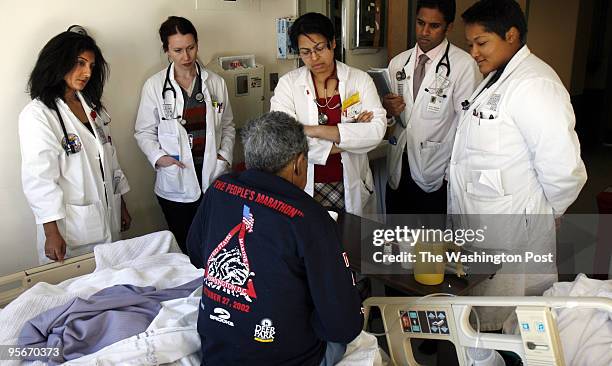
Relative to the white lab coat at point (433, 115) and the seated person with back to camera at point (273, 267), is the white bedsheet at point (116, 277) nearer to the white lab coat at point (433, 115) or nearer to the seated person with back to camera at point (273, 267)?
the seated person with back to camera at point (273, 267)

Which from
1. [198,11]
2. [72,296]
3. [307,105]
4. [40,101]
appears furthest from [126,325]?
[198,11]

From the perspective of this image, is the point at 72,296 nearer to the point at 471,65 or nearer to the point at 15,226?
the point at 15,226

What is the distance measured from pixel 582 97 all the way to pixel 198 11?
565 centimetres

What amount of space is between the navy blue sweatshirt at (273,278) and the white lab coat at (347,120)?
41.8 inches

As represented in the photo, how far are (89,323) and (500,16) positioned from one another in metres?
1.80

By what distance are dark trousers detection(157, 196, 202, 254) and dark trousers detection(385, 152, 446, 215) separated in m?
1.08

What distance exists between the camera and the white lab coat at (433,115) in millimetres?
2686

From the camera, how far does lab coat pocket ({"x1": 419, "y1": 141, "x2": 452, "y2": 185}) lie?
2.74m

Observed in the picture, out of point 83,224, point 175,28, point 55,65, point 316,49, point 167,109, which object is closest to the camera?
point 55,65

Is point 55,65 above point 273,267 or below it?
above

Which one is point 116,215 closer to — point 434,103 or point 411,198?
point 411,198

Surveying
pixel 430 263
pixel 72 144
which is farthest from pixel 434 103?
pixel 72 144

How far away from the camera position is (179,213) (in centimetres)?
278

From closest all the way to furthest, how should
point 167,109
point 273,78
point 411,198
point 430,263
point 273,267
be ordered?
point 273,267 < point 430,263 < point 167,109 < point 411,198 < point 273,78
